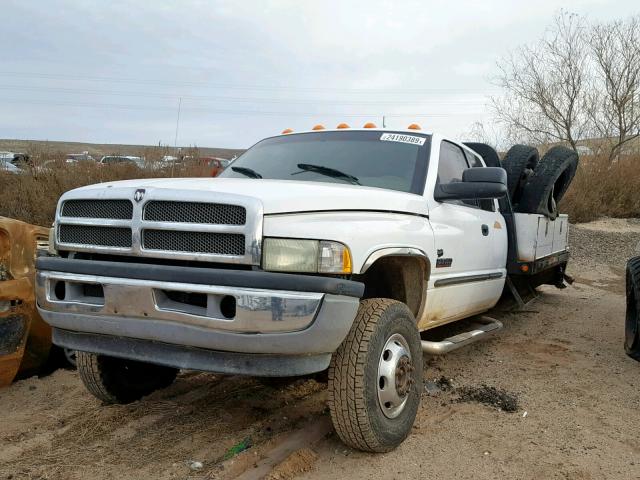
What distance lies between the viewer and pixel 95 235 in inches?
123

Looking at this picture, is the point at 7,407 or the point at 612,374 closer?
the point at 7,407

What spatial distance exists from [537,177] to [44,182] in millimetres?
8890

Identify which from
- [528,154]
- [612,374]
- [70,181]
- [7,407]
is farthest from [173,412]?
[70,181]

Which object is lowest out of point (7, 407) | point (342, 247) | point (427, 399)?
point (7, 407)

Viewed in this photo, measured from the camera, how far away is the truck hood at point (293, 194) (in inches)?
108

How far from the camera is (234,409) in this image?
3779 mm

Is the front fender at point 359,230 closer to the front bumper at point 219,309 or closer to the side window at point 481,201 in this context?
the front bumper at point 219,309

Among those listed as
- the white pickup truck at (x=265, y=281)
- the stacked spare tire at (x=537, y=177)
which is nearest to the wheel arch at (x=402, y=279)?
the white pickup truck at (x=265, y=281)

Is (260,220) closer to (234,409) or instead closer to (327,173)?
(327,173)

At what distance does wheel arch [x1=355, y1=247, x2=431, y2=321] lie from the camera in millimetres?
3580

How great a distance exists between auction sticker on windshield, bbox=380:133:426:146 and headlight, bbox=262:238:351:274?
175cm

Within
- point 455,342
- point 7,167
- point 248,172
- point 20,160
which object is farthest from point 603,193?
point 7,167

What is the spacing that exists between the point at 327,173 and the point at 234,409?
166 cm

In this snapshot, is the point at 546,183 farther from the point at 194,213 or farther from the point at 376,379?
the point at 194,213
